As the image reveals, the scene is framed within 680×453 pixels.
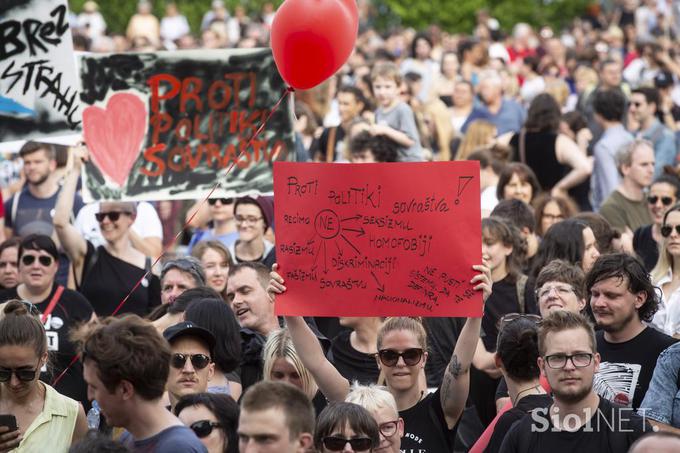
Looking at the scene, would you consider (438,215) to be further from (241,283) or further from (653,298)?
(241,283)

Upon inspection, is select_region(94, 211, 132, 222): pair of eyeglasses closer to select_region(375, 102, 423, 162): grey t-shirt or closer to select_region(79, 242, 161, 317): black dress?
Result: select_region(79, 242, 161, 317): black dress

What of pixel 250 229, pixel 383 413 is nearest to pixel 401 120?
pixel 250 229

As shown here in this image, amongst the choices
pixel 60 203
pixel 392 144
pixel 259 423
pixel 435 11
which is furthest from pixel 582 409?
pixel 435 11

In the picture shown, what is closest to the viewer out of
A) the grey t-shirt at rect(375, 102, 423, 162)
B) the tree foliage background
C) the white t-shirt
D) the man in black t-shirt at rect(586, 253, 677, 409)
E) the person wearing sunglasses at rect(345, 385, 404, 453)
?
→ the person wearing sunglasses at rect(345, 385, 404, 453)

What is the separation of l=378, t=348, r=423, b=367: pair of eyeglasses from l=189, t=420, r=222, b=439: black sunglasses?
3.41 ft

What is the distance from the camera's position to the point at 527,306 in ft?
27.0

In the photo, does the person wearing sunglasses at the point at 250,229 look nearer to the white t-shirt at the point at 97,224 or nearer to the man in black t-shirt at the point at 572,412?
the white t-shirt at the point at 97,224

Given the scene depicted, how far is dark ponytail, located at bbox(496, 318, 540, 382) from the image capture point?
6.24 metres

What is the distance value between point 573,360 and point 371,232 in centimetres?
121

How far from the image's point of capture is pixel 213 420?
5.66 m

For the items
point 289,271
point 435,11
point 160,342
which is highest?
point 435,11

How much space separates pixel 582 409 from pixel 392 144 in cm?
652

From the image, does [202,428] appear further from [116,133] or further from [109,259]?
[109,259]

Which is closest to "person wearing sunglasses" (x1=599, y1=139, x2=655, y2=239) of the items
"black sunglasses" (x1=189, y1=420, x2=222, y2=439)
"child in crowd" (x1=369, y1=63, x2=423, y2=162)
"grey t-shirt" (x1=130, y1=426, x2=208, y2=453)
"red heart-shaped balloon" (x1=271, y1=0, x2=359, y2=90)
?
"child in crowd" (x1=369, y1=63, x2=423, y2=162)
